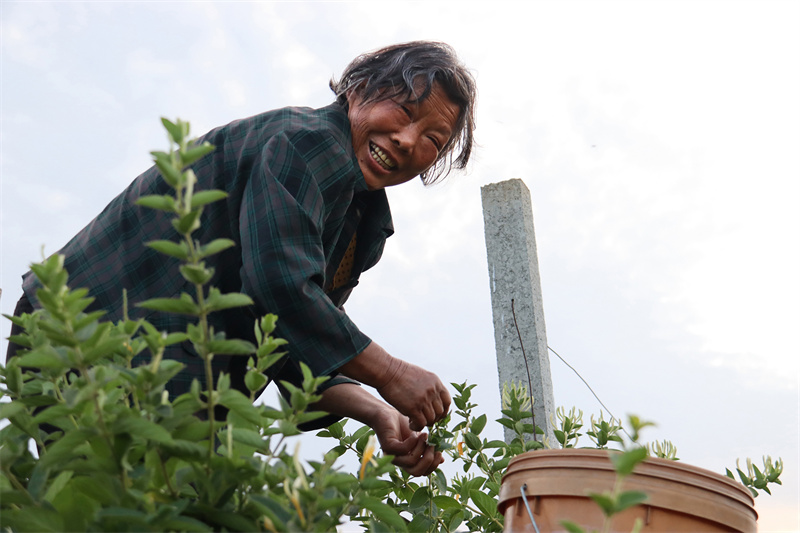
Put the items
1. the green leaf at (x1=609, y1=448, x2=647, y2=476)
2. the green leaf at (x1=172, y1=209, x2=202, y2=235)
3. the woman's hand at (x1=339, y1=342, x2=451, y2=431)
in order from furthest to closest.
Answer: the woman's hand at (x1=339, y1=342, x2=451, y2=431)
the green leaf at (x1=172, y1=209, x2=202, y2=235)
the green leaf at (x1=609, y1=448, x2=647, y2=476)

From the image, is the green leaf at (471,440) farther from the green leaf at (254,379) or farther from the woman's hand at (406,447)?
the green leaf at (254,379)

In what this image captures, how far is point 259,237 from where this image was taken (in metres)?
1.70

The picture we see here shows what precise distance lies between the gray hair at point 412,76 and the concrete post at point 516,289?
1.33 metres

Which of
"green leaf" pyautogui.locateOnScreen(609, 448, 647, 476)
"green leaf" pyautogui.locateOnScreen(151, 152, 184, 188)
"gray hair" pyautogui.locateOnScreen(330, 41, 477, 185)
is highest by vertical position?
"gray hair" pyautogui.locateOnScreen(330, 41, 477, 185)

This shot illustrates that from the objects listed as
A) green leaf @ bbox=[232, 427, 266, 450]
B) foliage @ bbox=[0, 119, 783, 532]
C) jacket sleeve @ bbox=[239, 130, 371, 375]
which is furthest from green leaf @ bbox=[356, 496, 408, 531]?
jacket sleeve @ bbox=[239, 130, 371, 375]

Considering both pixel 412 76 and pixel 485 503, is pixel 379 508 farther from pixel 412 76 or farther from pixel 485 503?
pixel 412 76

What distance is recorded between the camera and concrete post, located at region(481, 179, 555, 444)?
359cm

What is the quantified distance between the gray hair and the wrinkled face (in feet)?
0.11

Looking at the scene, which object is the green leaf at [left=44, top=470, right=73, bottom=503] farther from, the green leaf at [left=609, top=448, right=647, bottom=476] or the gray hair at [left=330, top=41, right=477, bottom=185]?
the gray hair at [left=330, top=41, right=477, bottom=185]

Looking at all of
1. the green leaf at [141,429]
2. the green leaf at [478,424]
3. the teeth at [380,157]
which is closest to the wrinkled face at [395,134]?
the teeth at [380,157]

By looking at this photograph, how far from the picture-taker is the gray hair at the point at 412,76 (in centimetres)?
224

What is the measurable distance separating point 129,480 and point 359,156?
1.57 meters

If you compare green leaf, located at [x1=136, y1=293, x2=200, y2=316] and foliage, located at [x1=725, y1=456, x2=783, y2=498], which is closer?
green leaf, located at [x1=136, y1=293, x2=200, y2=316]

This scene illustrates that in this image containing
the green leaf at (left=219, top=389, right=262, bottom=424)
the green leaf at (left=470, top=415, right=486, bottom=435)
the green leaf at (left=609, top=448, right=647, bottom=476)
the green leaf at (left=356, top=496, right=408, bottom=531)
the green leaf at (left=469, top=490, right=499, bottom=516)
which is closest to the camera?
the green leaf at (left=609, top=448, right=647, bottom=476)
